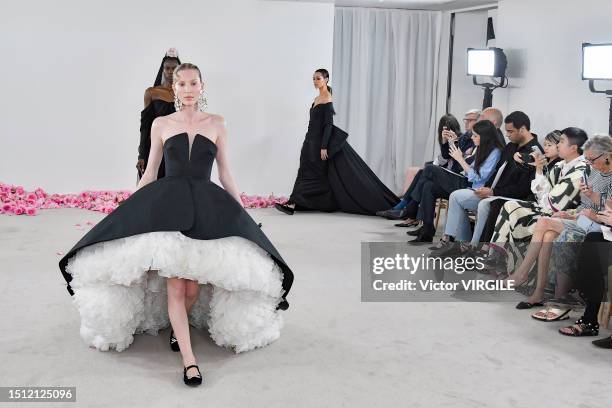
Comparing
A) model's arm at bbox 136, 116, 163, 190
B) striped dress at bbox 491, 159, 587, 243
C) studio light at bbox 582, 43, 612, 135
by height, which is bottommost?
striped dress at bbox 491, 159, 587, 243

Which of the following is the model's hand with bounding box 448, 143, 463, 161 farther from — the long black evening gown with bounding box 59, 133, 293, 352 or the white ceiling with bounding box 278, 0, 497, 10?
the long black evening gown with bounding box 59, 133, 293, 352

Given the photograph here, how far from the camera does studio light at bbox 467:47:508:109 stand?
747 cm

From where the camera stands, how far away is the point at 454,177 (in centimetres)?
636

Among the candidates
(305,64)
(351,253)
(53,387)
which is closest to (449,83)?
(305,64)

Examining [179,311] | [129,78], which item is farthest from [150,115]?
[179,311]

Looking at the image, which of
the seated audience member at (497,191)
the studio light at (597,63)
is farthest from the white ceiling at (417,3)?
the seated audience member at (497,191)

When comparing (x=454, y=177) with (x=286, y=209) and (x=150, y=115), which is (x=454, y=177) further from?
(x=150, y=115)

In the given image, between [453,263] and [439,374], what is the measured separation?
214 cm

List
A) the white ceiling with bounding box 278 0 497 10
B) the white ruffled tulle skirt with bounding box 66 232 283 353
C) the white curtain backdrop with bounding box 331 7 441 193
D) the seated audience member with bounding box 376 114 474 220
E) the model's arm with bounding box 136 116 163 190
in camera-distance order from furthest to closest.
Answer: the white curtain backdrop with bounding box 331 7 441 193 < the white ceiling with bounding box 278 0 497 10 < the seated audience member with bounding box 376 114 474 220 < the model's arm with bounding box 136 116 163 190 < the white ruffled tulle skirt with bounding box 66 232 283 353

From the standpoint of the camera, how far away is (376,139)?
9.52 metres

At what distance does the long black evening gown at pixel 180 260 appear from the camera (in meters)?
3.49

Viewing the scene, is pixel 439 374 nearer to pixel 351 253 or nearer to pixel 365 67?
pixel 351 253

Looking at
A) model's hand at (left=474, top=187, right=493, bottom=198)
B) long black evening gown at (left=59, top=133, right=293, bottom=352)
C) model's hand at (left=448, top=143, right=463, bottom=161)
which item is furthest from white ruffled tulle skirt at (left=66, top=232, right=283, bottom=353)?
model's hand at (left=448, top=143, right=463, bottom=161)

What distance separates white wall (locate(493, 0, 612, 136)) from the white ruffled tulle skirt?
3643mm
